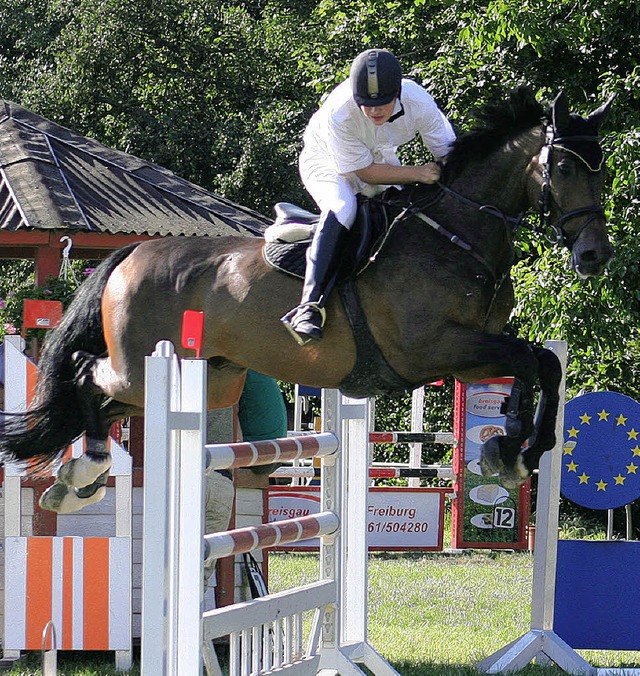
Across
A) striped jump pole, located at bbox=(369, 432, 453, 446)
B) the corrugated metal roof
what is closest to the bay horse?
the corrugated metal roof

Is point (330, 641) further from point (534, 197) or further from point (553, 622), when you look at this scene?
point (534, 197)

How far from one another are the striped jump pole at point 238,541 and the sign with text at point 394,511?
226 inches

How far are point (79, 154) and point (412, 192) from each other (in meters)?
4.54

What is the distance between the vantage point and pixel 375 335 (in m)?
4.54

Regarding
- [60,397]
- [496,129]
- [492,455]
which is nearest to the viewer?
[492,455]

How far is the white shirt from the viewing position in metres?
4.52

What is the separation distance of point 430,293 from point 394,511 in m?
6.56

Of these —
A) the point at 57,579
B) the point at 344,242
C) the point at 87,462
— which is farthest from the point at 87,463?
the point at 344,242

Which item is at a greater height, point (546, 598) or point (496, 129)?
point (496, 129)

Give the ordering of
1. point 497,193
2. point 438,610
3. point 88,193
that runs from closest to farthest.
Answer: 1. point 497,193
2. point 438,610
3. point 88,193

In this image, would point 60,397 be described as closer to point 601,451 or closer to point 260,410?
point 260,410

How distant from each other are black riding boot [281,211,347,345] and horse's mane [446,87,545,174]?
585 millimetres

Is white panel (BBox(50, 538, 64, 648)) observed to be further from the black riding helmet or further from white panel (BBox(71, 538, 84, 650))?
the black riding helmet

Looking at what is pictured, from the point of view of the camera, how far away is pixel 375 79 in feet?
14.0
